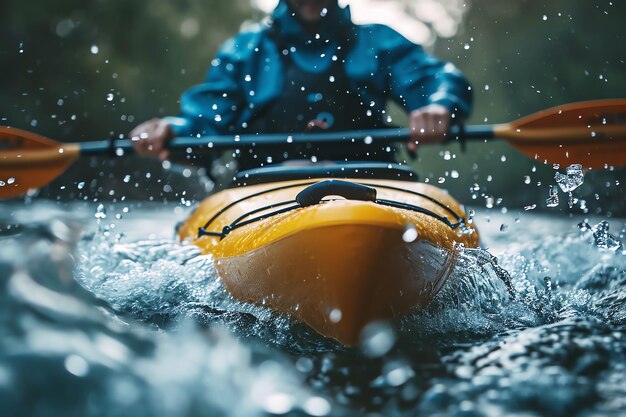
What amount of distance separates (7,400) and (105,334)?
0.90 feet

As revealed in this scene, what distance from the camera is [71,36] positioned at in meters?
10.7

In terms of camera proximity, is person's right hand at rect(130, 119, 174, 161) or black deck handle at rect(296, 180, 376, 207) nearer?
black deck handle at rect(296, 180, 376, 207)

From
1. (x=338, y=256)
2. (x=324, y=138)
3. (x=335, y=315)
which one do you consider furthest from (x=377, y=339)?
(x=324, y=138)

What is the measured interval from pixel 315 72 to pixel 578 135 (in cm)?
101

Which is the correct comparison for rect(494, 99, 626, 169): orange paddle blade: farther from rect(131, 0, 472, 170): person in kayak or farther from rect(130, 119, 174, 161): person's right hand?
rect(130, 119, 174, 161): person's right hand

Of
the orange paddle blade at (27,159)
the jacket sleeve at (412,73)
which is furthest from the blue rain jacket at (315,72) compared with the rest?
the orange paddle blade at (27,159)

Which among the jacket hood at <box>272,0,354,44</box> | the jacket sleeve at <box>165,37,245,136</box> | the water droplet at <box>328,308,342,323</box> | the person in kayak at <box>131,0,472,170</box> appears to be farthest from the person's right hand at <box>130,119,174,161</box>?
the water droplet at <box>328,308,342,323</box>

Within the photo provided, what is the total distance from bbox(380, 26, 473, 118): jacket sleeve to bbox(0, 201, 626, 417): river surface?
2.88 ft

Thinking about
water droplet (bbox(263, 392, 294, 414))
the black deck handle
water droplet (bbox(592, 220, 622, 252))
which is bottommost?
water droplet (bbox(263, 392, 294, 414))

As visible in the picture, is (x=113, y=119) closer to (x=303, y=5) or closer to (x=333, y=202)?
(x=303, y=5)

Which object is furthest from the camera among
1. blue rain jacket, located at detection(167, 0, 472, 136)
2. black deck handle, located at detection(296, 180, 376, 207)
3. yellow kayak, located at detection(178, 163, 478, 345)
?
blue rain jacket, located at detection(167, 0, 472, 136)

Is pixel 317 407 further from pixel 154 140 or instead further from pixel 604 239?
pixel 154 140

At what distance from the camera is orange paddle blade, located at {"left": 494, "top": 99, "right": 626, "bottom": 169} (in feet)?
8.03

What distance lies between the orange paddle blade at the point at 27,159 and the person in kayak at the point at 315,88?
1.37 feet
